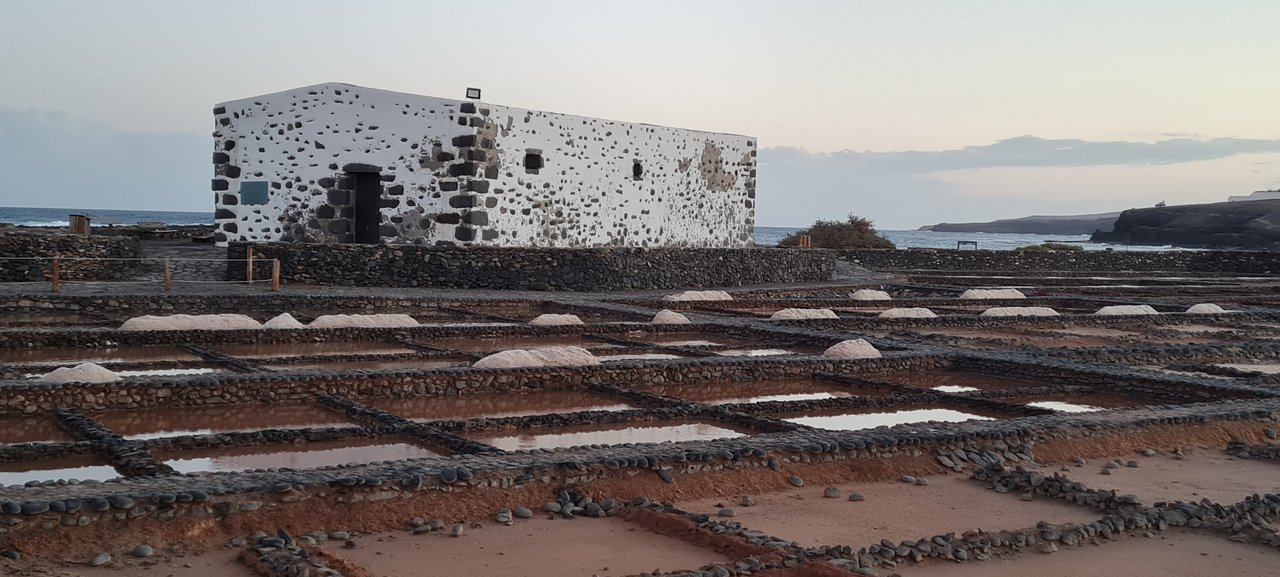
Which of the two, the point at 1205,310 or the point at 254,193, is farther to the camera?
the point at 254,193

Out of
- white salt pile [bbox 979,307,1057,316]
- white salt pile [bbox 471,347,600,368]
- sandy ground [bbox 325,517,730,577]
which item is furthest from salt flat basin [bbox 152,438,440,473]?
white salt pile [bbox 979,307,1057,316]

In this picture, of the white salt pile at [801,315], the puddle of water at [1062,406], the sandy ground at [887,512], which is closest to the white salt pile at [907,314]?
the white salt pile at [801,315]

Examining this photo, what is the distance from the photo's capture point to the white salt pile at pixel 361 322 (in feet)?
41.3

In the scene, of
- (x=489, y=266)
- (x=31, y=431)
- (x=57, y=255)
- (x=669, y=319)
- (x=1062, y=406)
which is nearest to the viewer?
(x=31, y=431)

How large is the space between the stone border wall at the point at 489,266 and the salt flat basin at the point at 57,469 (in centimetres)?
1192

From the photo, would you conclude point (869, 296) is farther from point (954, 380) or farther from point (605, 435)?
point (605, 435)

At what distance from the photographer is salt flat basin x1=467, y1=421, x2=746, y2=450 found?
7484 mm

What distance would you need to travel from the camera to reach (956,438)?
23.6ft

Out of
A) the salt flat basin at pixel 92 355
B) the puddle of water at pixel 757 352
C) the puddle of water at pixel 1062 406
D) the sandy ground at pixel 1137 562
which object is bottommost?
the sandy ground at pixel 1137 562

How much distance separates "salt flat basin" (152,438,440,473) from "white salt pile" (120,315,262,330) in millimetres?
5244

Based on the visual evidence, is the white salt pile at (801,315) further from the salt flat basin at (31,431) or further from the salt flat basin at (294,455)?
the salt flat basin at (31,431)

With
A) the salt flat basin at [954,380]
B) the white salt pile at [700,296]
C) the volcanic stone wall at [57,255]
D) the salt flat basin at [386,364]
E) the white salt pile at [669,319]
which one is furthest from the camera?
the white salt pile at [700,296]

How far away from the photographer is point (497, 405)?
8.98 m

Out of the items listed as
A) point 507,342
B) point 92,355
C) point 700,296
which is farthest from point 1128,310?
point 92,355
